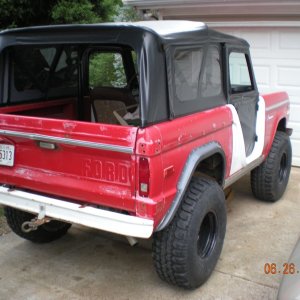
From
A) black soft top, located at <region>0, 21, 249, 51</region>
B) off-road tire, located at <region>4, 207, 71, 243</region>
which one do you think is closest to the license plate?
off-road tire, located at <region>4, 207, 71, 243</region>

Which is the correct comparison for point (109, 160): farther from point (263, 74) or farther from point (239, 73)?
point (263, 74)

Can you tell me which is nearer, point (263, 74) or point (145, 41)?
point (145, 41)

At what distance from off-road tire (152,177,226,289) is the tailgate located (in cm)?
45

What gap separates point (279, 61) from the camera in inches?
263

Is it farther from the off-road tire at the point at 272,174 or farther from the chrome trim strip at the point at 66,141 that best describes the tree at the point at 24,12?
the off-road tire at the point at 272,174

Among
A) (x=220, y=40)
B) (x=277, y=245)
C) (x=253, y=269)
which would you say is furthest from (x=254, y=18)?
(x=253, y=269)

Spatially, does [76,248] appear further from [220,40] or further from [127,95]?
[220,40]

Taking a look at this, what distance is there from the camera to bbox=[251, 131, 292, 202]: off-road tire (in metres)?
4.98

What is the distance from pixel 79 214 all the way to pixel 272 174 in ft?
9.18

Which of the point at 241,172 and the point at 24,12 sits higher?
the point at 24,12

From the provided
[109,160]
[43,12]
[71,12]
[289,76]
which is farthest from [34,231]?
[289,76]

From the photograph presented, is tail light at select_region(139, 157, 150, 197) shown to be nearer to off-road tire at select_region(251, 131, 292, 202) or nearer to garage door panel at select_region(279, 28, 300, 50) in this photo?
off-road tire at select_region(251, 131, 292, 202)

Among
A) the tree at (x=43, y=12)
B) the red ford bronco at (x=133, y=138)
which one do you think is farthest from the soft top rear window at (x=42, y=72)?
the tree at (x=43, y=12)

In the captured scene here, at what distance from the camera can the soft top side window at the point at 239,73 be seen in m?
4.25
